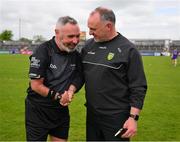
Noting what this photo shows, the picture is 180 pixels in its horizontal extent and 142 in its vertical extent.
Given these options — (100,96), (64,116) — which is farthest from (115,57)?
(64,116)

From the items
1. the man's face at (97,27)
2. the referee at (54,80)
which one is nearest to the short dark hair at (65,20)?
the referee at (54,80)

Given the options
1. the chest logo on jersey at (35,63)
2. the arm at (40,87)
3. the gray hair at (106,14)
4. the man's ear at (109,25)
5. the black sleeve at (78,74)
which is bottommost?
the arm at (40,87)

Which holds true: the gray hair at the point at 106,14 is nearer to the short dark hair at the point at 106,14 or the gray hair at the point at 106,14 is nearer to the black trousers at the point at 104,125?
the short dark hair at the point at 106,14

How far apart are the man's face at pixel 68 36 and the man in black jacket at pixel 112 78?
238 millimetres

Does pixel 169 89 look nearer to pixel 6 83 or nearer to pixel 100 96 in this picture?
pixel 6 83

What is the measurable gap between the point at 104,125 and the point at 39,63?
45.9 inches

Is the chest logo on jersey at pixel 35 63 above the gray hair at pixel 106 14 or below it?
below

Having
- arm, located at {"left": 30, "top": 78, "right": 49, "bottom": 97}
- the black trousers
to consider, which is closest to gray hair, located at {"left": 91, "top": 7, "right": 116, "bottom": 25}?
arm, located at {"left": 30, "top": 78, "right": 49, "bottom": 97}

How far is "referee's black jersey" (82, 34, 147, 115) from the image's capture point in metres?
4.89

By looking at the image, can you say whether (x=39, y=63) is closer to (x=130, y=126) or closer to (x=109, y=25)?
(x=109, y=25)

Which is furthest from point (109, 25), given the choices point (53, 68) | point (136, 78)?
point (53, 68)

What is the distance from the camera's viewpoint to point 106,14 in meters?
4.93

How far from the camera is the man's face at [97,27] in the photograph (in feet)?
16.2

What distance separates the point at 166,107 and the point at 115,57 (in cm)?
878
